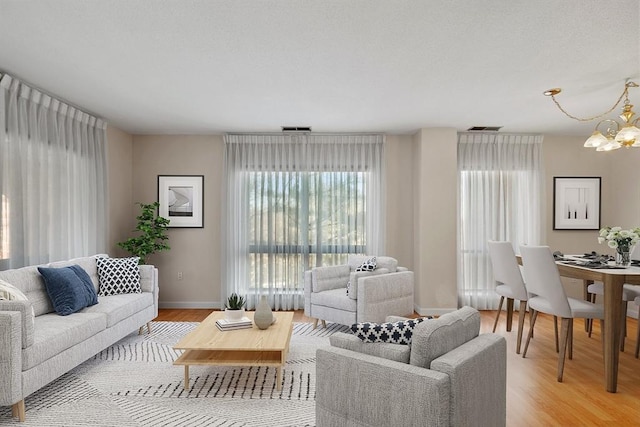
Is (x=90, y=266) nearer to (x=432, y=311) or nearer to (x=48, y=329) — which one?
(x=48, y=329)

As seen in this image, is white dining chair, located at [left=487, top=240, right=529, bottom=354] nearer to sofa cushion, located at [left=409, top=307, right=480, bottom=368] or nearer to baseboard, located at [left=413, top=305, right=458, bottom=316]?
baseboard, located at [left=413, top=305, right=458, bottom=316]

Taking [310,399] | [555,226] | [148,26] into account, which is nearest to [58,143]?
[148,26]

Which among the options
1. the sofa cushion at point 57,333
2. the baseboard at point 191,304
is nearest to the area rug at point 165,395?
the sofa cushion at point 57,333

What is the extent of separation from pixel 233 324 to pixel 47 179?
2468 millimetres

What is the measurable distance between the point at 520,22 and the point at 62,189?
14.8ft

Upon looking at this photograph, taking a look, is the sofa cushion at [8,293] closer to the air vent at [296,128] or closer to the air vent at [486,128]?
the air vent at [296,128]

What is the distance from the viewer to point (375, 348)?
80.0 inches

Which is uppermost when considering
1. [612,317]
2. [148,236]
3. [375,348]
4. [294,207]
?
[294,207]

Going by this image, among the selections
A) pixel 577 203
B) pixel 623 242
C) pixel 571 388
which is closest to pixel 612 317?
pixel 571 388

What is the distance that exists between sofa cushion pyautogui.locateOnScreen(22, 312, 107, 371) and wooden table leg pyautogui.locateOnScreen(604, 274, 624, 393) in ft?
13.7

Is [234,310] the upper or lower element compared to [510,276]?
lower

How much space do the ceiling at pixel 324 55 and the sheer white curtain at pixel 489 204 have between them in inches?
43.6

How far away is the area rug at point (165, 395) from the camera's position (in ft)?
8.62

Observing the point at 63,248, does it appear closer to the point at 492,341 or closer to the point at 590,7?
the point at 492,341
